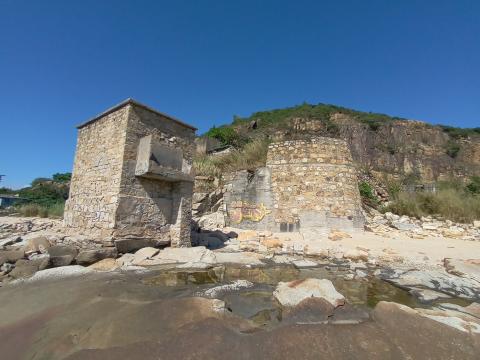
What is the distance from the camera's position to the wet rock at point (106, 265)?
15.2 feet

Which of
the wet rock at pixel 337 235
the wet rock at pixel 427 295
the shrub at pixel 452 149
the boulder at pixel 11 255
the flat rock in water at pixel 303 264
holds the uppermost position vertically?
the shrub at pixel 452 149

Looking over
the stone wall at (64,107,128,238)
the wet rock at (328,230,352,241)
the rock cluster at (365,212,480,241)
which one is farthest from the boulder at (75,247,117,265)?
the rock cluster at (365,212,480,241)

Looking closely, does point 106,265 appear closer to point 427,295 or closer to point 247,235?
point 247,235

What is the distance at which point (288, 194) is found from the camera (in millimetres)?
9359

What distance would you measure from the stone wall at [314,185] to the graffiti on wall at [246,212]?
1.69ft

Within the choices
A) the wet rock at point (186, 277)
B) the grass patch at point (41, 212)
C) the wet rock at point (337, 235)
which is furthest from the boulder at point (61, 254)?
the wet rock at point (337, 235)

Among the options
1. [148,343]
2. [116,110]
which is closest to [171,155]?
[116,110]

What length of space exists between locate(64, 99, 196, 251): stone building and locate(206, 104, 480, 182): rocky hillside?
1403 centimetres

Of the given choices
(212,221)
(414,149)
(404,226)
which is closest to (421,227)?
(404,226)

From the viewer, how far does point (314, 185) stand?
30.2 feet

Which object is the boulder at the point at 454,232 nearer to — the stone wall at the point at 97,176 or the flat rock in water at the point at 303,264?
the flat rock in water at the point at 303,264

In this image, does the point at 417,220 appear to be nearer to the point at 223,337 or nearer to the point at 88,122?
the point at 223,337

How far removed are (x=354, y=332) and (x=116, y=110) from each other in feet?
21.0

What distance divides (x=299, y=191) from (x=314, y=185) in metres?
0.62
